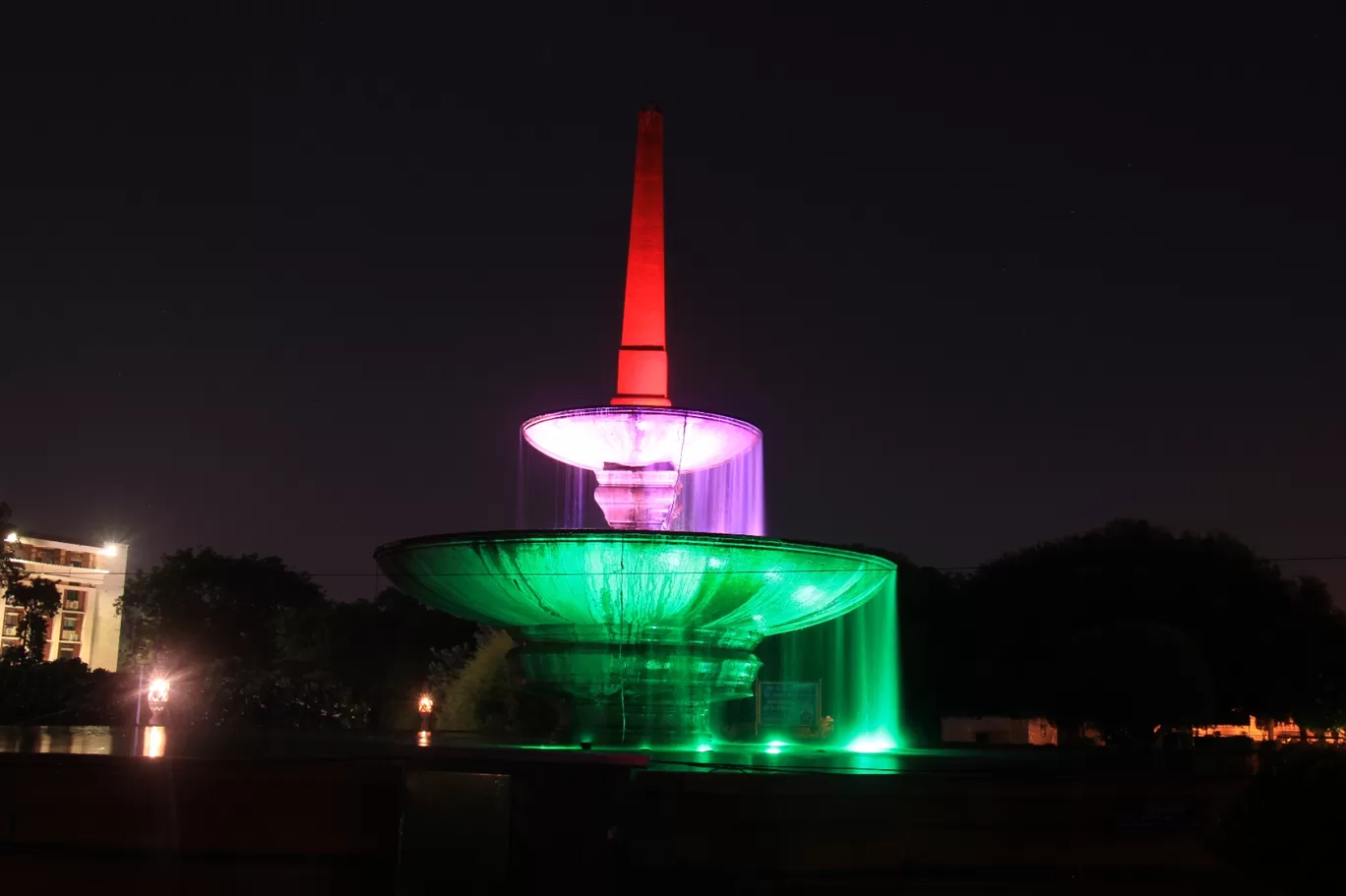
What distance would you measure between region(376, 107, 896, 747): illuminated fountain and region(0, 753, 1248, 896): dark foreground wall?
15.3ft

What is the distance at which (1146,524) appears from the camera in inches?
1645

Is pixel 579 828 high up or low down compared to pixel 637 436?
down

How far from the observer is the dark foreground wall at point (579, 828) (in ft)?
29.3

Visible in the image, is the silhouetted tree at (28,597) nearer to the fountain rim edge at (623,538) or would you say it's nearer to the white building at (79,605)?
the white building at (79,605)

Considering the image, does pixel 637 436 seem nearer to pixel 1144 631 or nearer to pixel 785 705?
pixel 785 705

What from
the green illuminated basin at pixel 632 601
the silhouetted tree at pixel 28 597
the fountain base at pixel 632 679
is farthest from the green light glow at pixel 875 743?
the silhouetted tree at pixel 28 597

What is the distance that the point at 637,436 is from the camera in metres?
→ 17.6

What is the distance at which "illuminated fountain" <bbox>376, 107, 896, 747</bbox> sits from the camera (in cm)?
1435

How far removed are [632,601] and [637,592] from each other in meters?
0.14

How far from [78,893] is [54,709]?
30670 millimetres

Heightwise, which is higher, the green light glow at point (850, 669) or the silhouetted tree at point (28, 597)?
the silhouetted tree at point (28, 597)

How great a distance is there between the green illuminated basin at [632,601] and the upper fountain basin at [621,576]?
15mm

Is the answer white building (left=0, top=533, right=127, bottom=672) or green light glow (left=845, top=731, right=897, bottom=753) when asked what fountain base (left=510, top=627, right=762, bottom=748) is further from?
white building (left=0, top=533, right=127, bottom=672)

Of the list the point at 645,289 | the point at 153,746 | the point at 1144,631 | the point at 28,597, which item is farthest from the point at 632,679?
the point at 28,597
